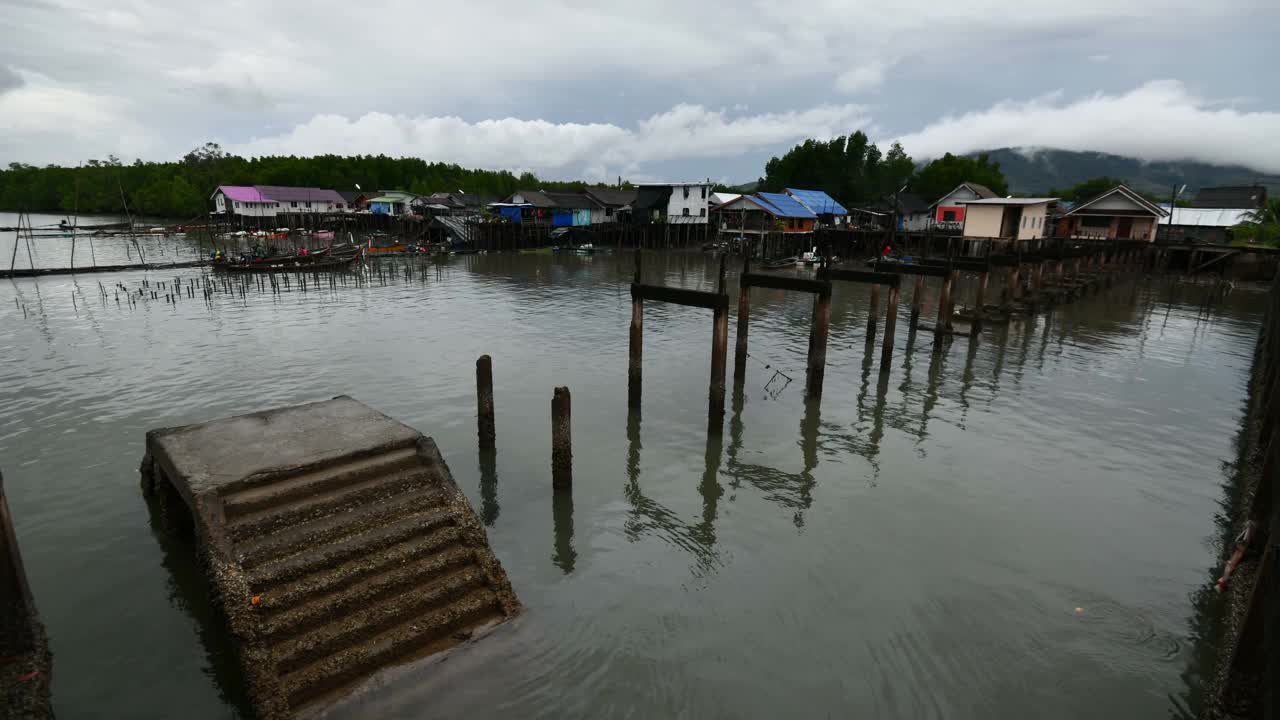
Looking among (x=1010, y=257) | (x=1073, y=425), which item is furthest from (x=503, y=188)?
(x=1073, y=425)

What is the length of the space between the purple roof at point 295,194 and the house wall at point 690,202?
167 ft

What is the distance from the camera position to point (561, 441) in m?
11.6

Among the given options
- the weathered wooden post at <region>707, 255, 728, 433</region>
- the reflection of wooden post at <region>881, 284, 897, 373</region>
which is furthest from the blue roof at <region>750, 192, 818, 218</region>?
the weathered wooden post at <region>707, 255, 728, 433</region>

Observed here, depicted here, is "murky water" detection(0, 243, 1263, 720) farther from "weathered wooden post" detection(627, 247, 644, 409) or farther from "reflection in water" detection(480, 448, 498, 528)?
"weathered wooden post" detection(627, 247, 644, 409)

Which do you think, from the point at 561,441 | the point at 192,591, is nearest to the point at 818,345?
the point at 561,441

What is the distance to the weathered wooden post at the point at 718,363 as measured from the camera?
14078 mm

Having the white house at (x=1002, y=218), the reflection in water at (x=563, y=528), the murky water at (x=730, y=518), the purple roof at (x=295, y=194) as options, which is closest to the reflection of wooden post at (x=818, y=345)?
the murky water at (x=730, y=518)

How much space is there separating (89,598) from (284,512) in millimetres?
3625

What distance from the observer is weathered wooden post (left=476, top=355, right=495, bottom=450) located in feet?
40.8

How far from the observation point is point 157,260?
53938 mm

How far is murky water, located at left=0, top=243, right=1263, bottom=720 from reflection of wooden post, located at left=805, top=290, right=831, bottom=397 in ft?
2.16

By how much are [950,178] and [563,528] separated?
308ft

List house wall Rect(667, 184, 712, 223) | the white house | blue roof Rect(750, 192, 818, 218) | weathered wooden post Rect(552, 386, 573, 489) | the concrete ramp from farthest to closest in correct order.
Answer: house wall Rect(667, 184, 712, 223) → blue roof Rect(750, 192, 818, 218) → the white house → weathered wooden post Rect(552, 386, 573, 489) → the concrete ramp

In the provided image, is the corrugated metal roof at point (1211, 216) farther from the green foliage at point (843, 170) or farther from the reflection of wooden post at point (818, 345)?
the reflection of wooden post at point (818, 345)
